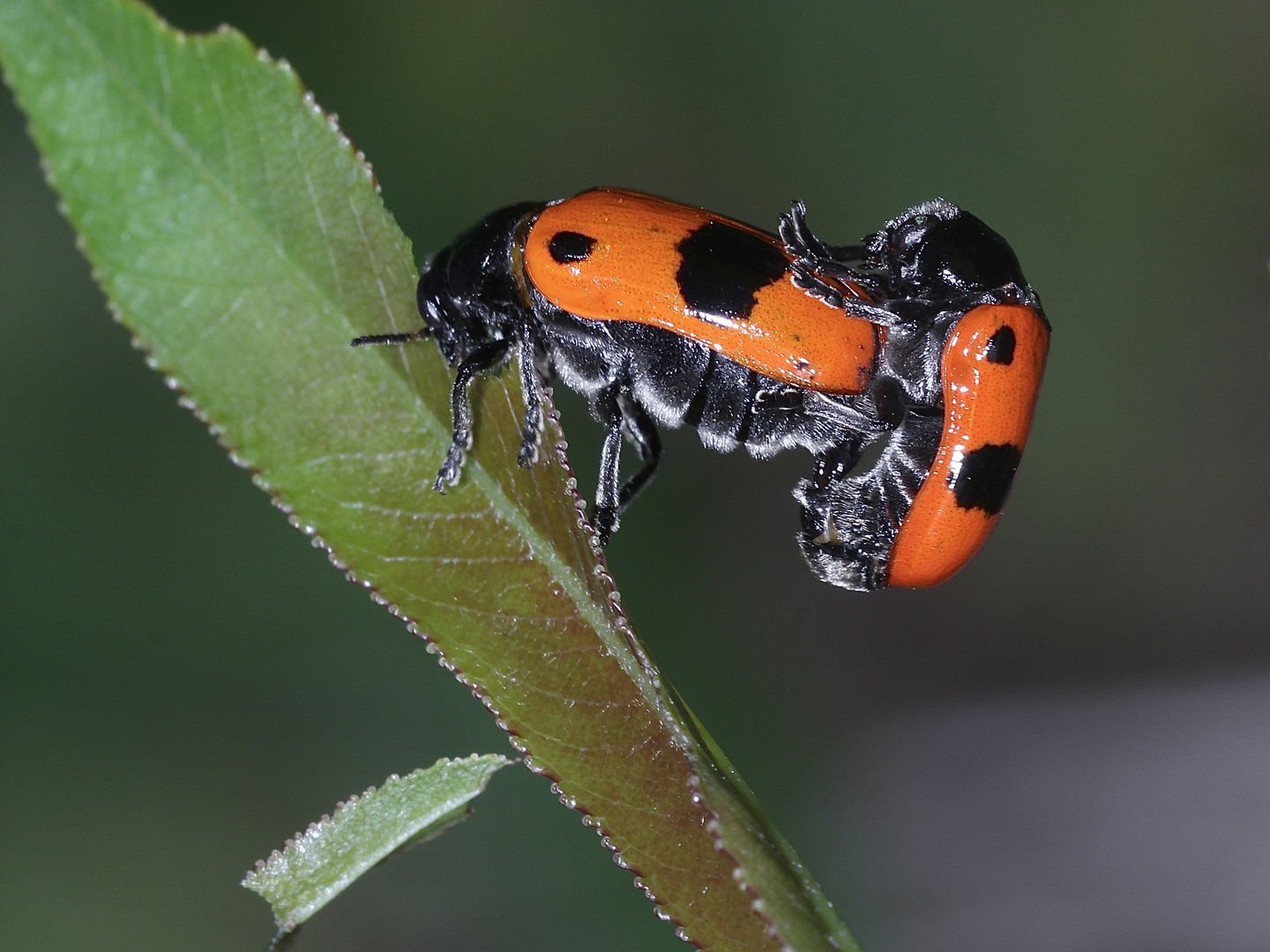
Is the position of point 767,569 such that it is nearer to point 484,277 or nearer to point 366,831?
point 484,277

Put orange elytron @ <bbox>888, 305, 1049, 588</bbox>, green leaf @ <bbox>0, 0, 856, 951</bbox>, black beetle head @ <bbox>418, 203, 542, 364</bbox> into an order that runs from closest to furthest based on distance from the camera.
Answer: green leaf @ <bbox>0, 0, 856, 951</bbox> → orange elytron @ <bbox>888, 305, 1049, 588</bbox> → black beetle head @ <bbox>418, 203, 542, 364</bbox>

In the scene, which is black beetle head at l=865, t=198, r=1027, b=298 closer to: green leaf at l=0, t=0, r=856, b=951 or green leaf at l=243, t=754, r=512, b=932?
green leaf at l=0, t=0, r=856, b=951

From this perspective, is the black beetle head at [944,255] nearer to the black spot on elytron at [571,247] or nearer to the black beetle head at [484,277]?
the black spot on elytron at [571,247]

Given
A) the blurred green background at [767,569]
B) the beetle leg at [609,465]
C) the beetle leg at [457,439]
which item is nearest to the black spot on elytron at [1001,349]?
the beetle leg at [609,465]

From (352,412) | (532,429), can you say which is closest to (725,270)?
(532,429)

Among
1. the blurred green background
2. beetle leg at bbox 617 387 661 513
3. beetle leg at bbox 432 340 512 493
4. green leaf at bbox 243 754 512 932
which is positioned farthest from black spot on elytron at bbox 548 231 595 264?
the blurred green background

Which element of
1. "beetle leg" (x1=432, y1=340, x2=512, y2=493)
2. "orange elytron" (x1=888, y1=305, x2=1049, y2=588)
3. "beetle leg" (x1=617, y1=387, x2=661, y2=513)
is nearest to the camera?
"beetle leg" (x1=432, y1=340, x2=512, y2=493)
